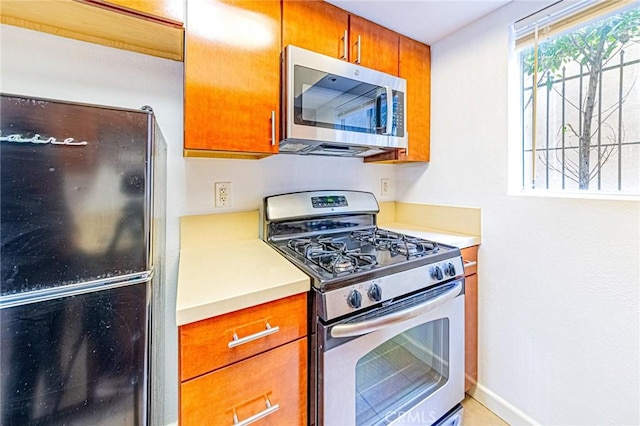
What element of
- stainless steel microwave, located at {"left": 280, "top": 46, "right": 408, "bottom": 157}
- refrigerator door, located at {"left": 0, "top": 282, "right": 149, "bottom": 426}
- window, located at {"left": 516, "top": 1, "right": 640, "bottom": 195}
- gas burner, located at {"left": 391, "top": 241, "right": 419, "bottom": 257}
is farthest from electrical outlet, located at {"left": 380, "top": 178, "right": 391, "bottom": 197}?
refrigerator door, located at {"left": 0, "top": 282, "right": 149, "bottom": 426}

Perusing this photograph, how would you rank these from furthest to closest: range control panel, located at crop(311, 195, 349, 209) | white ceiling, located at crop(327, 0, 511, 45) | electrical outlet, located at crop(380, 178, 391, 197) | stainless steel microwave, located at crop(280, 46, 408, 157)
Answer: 1. electrical outlet, located at crop(380, 178, 391, 197)
2. range control panel, located at crop(311, 195, 349, 209)
3. white ceiling, located at crop(327, 0, 511, 45)
4. stainless steel microwave, located at crop(280, 46, 408, 157)

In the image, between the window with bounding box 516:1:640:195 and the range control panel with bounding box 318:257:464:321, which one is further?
the window with bounding box 516:1:640:195

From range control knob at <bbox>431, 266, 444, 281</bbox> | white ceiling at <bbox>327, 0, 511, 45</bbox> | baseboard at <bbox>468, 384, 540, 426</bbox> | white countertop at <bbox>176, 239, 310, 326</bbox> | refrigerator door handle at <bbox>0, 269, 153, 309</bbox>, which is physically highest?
white ceiling at <bbox>327, 0, 511, 45</bbox>

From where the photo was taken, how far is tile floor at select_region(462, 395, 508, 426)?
4.55 ft

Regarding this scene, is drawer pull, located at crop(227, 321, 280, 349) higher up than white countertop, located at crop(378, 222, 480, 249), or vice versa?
white countertop, located at crop(378, 222, 480, 249)

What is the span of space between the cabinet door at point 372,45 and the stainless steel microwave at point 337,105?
0.41 feet

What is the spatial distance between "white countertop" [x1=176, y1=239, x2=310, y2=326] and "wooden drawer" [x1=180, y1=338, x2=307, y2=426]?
186mm

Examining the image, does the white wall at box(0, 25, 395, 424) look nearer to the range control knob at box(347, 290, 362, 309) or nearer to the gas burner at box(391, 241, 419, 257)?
the gas burner at box(391, 241, 419, 257)

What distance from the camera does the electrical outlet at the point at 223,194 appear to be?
1393 mm

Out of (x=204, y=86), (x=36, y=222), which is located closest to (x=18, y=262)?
(x=36, y=222)

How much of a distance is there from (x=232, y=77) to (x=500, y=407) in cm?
203

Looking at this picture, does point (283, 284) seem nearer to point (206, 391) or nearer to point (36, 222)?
point (206, 391)

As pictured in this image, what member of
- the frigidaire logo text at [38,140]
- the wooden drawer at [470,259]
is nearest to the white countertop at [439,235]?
the wooden drawer at [470,259]

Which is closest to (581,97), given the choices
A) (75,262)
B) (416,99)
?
(416,99)
